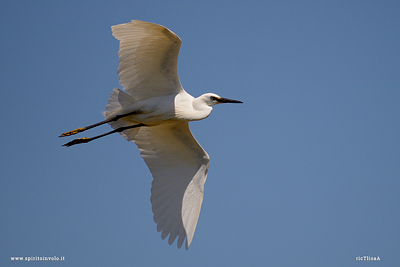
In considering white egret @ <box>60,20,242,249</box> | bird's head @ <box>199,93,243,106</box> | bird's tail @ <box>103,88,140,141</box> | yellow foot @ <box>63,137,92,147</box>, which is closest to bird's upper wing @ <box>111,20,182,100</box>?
white egret @ <box>60,20,242,249</box>

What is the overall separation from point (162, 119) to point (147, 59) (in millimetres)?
1377

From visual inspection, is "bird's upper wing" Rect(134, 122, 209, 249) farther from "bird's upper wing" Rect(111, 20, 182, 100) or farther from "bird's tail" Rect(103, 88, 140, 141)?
"bird's upper wing" Rect(111, 20, 182, 100)

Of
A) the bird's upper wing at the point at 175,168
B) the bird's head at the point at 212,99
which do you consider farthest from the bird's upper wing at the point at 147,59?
the bird's upper wing at the point at 175,168

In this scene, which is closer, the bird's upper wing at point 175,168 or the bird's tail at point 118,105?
the bird's tail at point 118,105

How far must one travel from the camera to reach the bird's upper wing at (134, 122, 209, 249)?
10.7 meters

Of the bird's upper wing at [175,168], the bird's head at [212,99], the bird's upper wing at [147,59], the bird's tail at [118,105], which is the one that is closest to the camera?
the bird's upper wing at [147,59]

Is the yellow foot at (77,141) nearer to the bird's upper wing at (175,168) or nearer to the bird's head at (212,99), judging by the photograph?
the bird's upper wing at (175,168)

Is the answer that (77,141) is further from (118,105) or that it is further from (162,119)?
A: (162,119)

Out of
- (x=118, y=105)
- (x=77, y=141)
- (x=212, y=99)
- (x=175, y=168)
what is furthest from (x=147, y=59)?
(x=175, y=168)

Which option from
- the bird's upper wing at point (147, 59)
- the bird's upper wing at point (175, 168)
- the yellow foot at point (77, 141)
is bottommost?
the bird's upper wing at point (175, 168)

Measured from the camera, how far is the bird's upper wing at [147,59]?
29.6 feet

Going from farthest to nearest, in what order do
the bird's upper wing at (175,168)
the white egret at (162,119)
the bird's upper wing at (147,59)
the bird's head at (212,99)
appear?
the bird's upper wing at (175,168), the bird's head at (212,99), the white egret at (162,119), the bird's upper wing at (147,59)

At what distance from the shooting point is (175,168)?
11227 mm

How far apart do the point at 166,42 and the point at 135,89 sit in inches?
56.2
